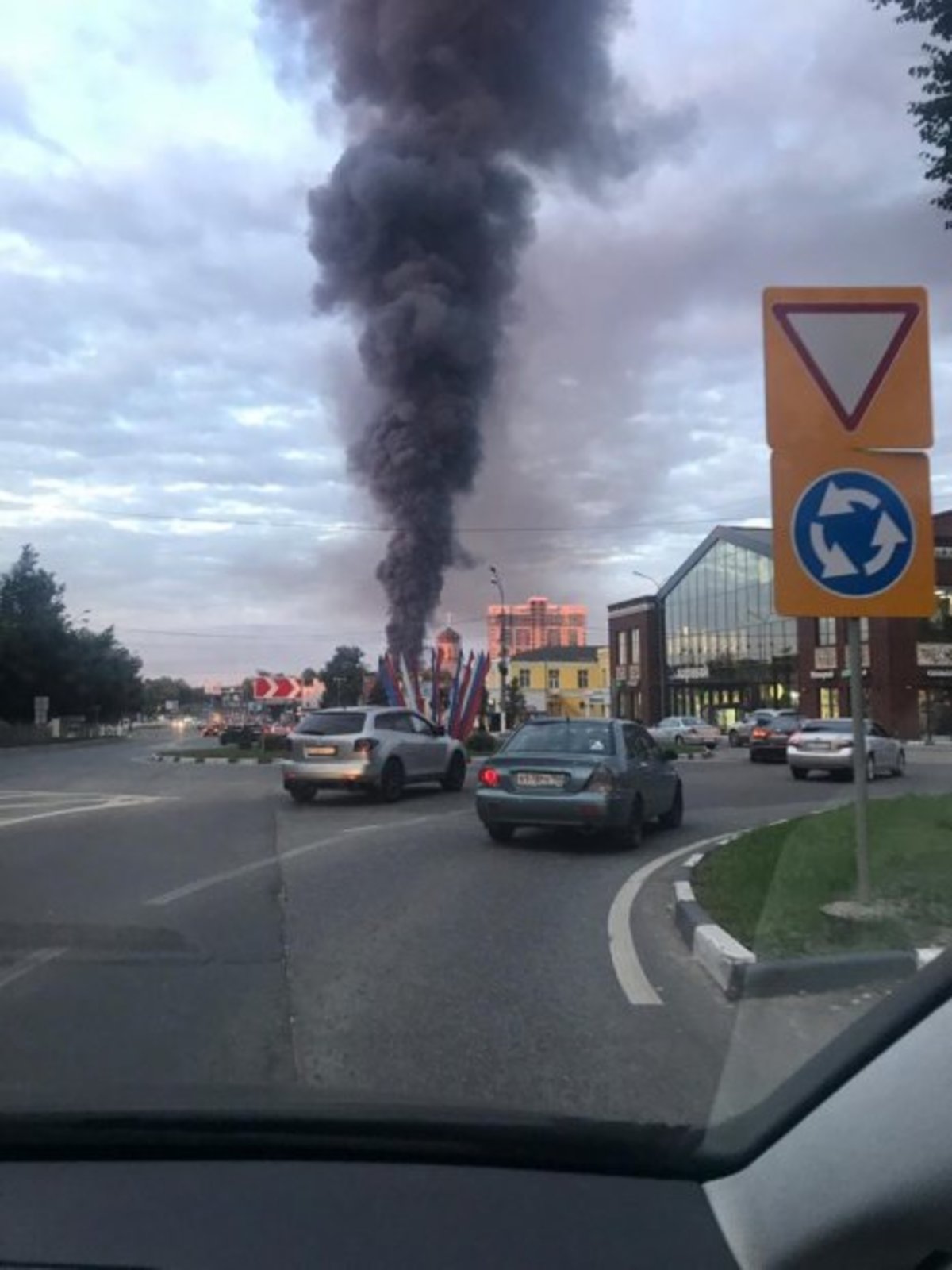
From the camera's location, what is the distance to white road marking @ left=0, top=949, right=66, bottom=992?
6.27 meters

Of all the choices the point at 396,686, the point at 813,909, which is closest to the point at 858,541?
the point at 813,909

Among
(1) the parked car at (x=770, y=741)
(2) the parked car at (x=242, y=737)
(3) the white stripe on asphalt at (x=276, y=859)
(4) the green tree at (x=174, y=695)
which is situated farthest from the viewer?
(4) the green tree at (x=174, y=695)

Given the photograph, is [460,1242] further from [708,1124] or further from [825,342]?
[825,342]

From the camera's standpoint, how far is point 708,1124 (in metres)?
2.22

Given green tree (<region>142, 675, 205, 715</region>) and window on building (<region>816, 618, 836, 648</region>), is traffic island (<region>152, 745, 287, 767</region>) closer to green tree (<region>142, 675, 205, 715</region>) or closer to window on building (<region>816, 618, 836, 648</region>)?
window on building (<region>816, 618, 836, 648</region>)

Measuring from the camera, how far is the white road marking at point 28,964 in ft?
20.6

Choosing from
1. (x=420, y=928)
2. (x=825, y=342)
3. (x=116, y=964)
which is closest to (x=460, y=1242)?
(x=116, y=964)

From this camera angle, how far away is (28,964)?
6617mm

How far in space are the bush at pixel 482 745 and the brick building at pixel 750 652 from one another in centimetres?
2090

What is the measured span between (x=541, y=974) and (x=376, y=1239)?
4.95 meters

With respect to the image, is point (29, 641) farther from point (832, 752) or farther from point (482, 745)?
point (832, 752)

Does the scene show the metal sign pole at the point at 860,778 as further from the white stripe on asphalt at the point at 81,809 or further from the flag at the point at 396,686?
the flag at the point at 396,686

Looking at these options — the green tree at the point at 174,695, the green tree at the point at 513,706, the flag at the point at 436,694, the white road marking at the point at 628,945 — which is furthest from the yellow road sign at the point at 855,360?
the green tree at the point at 174,695

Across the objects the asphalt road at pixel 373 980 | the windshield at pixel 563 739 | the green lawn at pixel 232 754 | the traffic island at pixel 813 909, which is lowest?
the green lawn at pixel 232 754
